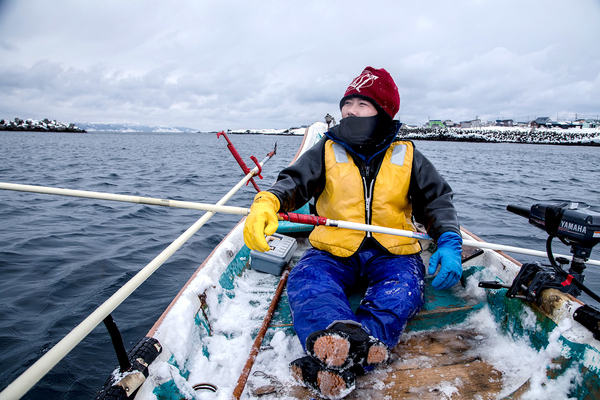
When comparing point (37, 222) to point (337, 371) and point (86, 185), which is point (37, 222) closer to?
point (86, 185)

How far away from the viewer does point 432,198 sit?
258cm

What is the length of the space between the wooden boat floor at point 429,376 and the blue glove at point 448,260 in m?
0.43

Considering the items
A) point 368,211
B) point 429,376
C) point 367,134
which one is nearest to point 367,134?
point 367,134

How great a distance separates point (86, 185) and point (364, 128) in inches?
445

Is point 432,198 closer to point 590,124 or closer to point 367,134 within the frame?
point 367,134

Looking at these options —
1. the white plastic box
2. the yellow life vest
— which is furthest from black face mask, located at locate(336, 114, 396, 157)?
the white plastic box

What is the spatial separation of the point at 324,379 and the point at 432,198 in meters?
1.63

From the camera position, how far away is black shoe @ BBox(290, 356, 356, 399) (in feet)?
5.48

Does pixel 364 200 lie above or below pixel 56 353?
above

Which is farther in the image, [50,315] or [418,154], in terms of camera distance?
[50,315]

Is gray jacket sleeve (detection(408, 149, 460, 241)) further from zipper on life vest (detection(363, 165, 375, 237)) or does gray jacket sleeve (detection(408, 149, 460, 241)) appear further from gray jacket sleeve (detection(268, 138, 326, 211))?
gray jacket sleeve (detection(268, 138, 326, 211))

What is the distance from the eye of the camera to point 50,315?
3484 millimetres

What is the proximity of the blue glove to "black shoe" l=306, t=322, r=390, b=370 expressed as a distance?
2.66ft

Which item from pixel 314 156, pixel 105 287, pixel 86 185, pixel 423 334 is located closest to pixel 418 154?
pixel 314 156
